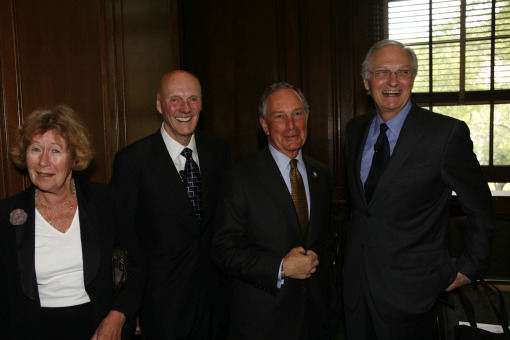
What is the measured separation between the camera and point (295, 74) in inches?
163

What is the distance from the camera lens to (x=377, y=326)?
1.98m

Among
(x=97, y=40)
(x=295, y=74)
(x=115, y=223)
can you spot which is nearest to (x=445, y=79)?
(x=295, y=74)

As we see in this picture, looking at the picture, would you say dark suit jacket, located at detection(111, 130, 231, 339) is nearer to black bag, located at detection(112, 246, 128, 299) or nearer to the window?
black bag, located at detection(112, 246, 128, 299)

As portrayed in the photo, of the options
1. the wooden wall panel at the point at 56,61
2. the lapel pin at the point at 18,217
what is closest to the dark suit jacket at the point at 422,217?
the lapel pin at the point at 18,217

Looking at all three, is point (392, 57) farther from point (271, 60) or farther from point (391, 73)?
point (271, 60)

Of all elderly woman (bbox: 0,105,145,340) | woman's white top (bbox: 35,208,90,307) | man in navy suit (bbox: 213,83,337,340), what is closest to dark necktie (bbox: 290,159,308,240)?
man in navy suit (bbox: 213,83,337,340)

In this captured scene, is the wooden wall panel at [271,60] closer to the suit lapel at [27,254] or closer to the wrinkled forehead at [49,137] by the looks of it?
the wrinkled forehead at [49,137]

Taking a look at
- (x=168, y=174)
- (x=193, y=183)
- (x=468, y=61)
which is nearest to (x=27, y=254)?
(x=168, y=174)

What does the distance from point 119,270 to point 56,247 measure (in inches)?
11.9

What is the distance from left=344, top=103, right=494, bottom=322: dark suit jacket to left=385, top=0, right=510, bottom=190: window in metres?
Result: 2.28

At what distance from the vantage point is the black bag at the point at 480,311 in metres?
1.91

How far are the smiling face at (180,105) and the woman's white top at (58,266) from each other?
82 centimetres

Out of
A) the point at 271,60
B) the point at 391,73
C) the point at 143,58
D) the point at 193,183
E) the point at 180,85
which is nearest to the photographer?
the point at 391,73

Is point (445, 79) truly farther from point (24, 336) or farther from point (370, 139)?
point (24, 336)
